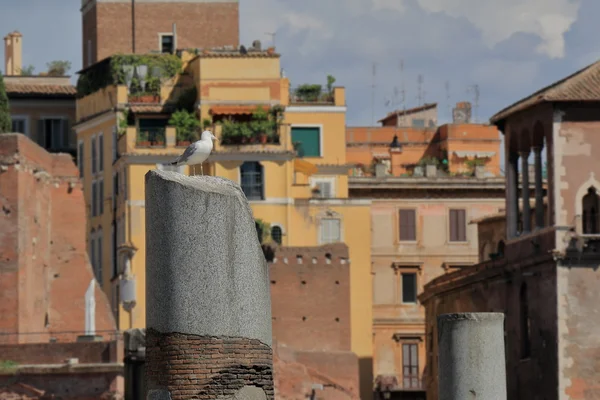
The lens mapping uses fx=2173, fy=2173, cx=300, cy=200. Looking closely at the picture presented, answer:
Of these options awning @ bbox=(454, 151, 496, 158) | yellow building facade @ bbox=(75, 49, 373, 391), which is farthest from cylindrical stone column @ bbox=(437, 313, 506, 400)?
awning @ bbox=(454, 151, 496, 158)

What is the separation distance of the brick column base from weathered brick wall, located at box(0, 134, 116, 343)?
46.1 metres

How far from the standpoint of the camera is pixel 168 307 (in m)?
14.4

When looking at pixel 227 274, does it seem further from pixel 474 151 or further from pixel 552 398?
pixel 474 151

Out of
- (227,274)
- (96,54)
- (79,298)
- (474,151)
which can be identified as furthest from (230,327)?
(474,151)

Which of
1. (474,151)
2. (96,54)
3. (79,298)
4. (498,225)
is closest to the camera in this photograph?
(79,298)

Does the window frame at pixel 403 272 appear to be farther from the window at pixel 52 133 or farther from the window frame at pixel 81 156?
the window at pixel 52 133

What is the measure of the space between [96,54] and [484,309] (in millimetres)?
29178

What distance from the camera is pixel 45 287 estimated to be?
64.1 metres

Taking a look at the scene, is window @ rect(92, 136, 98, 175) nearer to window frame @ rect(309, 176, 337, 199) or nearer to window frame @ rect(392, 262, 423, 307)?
window frame @ rect(309, 176, 337, 199)

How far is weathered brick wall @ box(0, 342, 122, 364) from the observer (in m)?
58.8

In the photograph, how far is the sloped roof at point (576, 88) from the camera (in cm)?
5606

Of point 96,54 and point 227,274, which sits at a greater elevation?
point 96,54

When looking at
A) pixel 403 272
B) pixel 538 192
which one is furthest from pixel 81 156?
pixel 538 192

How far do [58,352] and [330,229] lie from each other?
21.9m
